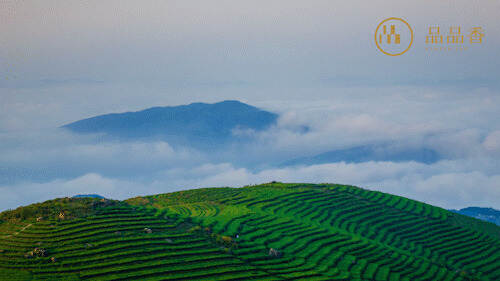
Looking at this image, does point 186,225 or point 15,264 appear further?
point 186,225

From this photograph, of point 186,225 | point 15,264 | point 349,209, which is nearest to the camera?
point 15,264

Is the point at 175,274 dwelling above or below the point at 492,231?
above

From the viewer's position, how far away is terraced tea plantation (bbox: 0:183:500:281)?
36656 millimetres

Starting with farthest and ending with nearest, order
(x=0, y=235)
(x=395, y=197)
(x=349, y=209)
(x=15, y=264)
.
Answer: (x=395, y=197) < (x=349, y=209) < (x=0, y=235) < (x=15, y=264)

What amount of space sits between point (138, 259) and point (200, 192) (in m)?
31.3

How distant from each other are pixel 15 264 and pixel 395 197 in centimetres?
5567

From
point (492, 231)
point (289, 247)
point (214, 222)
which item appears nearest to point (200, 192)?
point (214, 222)

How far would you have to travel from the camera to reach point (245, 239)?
45000mm

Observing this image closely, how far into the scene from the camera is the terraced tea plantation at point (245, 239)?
3666 cm

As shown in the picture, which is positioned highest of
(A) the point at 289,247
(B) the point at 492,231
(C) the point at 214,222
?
(C) the point at 214,222

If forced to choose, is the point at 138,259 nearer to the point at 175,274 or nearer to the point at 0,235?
the point at 175,274

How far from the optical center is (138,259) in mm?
37156

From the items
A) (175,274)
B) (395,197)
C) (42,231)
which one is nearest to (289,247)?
(175,274)

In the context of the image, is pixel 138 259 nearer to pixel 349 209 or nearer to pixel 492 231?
pixel 349 209
